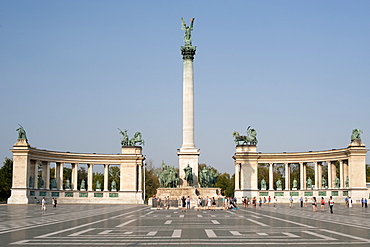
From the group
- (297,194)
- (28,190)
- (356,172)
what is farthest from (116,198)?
(356,172)

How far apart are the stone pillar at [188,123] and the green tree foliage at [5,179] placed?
166 feet

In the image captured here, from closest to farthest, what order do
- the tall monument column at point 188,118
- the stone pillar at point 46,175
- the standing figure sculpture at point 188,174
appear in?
the standing figure sculpture at point 188,174, the tall monument column at point 188,118, the stone pillar at point 46,175

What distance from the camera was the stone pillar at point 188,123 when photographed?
78688 mm

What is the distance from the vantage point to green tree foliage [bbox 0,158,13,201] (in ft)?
363

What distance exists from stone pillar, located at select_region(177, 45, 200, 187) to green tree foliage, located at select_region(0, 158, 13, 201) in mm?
50711

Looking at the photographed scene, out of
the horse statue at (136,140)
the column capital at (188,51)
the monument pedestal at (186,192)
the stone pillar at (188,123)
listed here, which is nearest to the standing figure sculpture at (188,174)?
the monument pedestal at (186,192)

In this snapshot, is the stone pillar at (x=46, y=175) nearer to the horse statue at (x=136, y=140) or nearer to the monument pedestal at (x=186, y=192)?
the horse statue at (x=136, y=140)

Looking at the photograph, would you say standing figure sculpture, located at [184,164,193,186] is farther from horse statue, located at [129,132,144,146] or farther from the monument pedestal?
horse statue, located at [129,132,144,146]

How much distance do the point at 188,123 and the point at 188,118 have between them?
0.83m

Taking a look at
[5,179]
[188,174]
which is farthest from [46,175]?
[188,174]

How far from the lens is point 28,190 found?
93.8 metres

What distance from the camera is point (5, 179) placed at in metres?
111

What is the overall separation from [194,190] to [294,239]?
50.5m

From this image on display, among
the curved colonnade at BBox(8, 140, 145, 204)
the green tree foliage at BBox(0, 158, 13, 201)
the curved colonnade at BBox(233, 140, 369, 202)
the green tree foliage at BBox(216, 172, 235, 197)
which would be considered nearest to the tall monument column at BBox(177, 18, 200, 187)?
the curved colonnade at BBox(8, 140, 145, 204)
